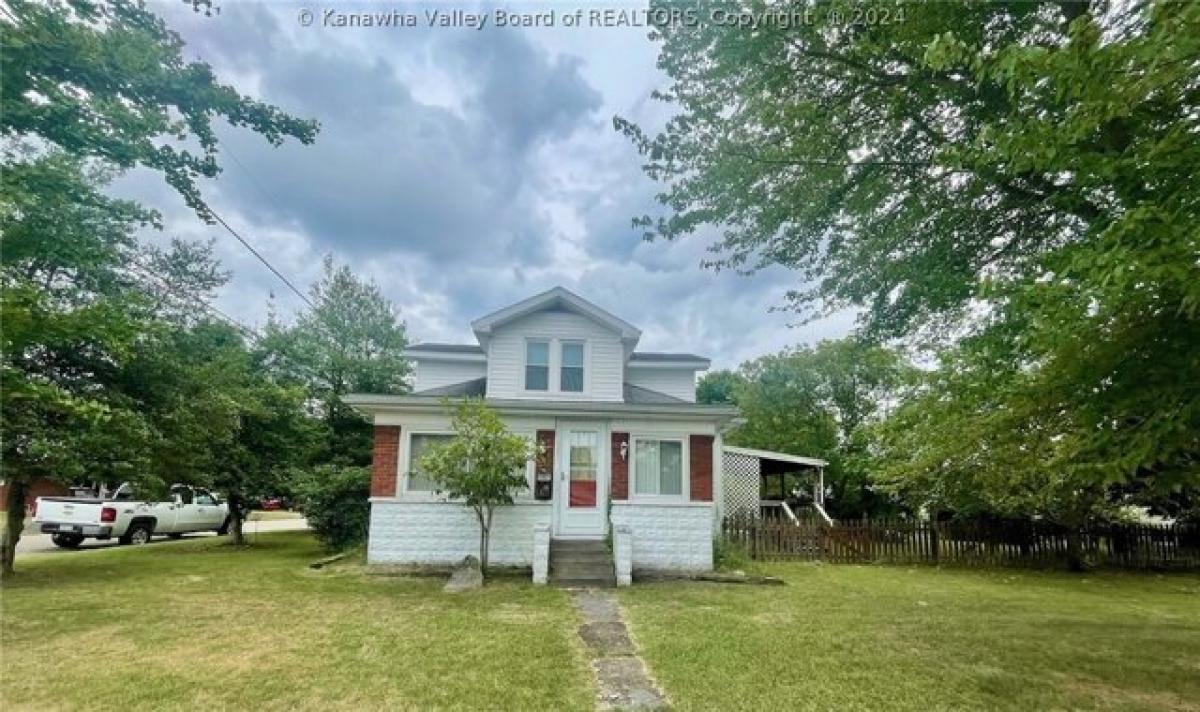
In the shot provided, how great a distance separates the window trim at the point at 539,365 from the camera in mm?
12383

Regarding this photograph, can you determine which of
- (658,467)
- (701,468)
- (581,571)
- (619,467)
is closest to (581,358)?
(619,467)

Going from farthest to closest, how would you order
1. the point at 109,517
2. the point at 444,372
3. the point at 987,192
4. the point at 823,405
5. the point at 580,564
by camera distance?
the point at 823,405 < the point at 109,517 < the point at 444,372 < the point at 580,564 < the point at 987,192

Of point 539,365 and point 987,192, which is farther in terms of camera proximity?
point 539,365

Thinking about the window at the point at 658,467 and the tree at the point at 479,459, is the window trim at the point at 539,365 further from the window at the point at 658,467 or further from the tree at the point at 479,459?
the window at the point at 658,467

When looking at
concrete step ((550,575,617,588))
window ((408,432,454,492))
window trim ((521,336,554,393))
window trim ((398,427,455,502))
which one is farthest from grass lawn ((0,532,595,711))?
window trim ((521,336,554,393))

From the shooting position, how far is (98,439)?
9273 millimetres

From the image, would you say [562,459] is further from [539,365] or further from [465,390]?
[465,390]

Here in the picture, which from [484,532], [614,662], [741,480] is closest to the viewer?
[614,662]

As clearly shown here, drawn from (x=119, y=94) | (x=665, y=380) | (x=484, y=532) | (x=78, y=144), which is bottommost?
(x=484, y=532)

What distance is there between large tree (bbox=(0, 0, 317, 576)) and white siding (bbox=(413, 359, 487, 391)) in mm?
5757

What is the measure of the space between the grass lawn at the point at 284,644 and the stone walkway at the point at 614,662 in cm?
17

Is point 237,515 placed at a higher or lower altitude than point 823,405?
lower

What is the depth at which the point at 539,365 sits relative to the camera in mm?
12516

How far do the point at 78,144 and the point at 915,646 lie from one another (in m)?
10.1
